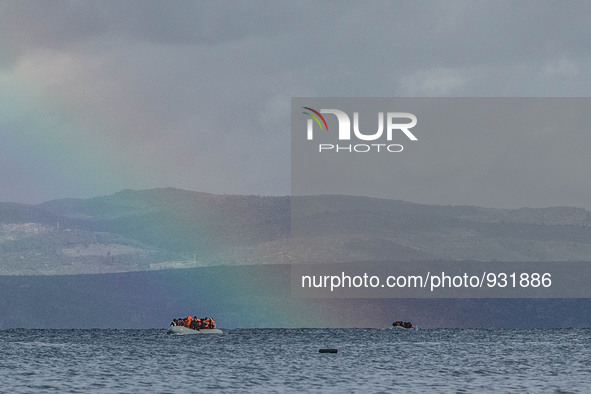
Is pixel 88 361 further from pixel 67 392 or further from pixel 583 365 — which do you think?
pixel 583 365

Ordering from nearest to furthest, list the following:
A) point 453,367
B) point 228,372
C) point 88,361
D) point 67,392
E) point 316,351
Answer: point 67,392 → point 228,372 → point 453,367 → point 88,361 → point 316,351

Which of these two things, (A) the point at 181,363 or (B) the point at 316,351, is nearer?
(A) the point at 181,363

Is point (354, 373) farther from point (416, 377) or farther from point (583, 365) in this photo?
point (583, 365)

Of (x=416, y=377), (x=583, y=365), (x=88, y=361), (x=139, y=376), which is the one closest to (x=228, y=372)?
(x=139, y=376)

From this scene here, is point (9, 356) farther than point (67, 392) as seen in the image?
Yes

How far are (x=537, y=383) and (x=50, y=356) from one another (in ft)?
302

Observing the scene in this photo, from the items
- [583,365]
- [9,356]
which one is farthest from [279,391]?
[9,356]

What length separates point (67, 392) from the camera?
354 feet

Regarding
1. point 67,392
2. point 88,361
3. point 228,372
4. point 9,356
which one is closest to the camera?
point 67,392

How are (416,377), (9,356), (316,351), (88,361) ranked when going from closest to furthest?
(416,377) → (88,361) → (9,356) → (316,351)

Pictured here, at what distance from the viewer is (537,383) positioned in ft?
389

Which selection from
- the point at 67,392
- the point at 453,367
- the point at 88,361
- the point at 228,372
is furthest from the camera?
the point at 88,361

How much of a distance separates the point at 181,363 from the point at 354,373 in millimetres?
31706

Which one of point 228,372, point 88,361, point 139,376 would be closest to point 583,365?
point 228,372
